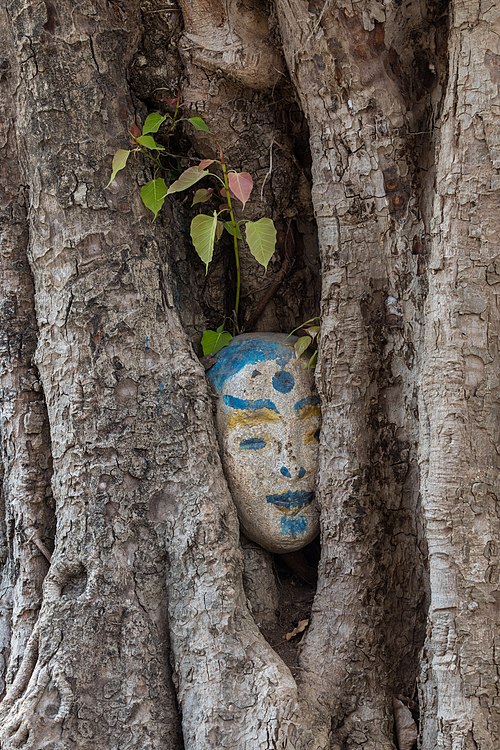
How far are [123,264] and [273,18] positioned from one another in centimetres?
90

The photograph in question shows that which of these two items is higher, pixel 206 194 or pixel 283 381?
pixel 206 194

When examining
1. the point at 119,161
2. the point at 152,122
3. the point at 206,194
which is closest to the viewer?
the point at 119,161

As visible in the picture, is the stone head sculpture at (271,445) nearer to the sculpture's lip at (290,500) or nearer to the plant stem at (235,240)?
the sculpture's lip at (290,500)

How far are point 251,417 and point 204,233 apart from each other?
571 millimetres

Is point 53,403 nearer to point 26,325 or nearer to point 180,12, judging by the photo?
point 26,325

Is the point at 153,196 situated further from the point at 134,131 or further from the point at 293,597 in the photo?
the point at 293,597

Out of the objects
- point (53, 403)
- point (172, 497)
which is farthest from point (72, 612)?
point (53, 403)

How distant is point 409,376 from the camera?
2.61 metres

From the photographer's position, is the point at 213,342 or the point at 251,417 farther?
the point at 213,342

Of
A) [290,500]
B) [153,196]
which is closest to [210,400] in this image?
[290,500]

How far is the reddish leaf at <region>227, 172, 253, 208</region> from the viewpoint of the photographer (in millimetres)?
2613

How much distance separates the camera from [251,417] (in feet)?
8.89

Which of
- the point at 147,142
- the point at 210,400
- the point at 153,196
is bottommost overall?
the point at 210,400

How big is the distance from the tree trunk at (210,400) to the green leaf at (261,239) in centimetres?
17
